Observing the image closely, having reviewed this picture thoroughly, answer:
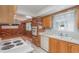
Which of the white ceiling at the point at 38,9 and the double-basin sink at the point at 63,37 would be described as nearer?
the white ceiling at the point at 38,9

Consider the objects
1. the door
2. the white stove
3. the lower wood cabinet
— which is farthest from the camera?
the door

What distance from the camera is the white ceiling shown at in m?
1.12

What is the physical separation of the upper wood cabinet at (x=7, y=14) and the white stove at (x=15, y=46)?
0.26 meters

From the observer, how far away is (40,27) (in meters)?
1.32

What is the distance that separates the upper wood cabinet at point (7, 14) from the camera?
112 centimetres

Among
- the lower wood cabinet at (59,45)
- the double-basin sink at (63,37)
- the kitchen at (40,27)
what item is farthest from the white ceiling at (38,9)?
the lower wood cabinet at (59,45)

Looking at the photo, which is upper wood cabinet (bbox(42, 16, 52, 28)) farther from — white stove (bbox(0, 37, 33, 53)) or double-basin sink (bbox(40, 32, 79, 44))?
white stove (bbox(0, 37, 33, 53))

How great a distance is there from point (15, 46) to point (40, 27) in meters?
0.39

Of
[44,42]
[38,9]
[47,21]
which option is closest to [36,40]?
[44,42]

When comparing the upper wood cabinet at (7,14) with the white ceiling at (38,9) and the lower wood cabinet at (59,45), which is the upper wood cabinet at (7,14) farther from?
the lower wood cabinet at (59,45)

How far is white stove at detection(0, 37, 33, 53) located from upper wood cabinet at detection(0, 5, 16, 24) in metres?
0.26

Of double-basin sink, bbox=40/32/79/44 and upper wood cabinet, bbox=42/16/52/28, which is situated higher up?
upper wood cabinet, bbox=42/16/52/28

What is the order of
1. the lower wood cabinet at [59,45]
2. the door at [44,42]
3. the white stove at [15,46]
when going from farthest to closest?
the door at [44,42], the lower wood cabinet at [59,45], the white stove at [15,46]

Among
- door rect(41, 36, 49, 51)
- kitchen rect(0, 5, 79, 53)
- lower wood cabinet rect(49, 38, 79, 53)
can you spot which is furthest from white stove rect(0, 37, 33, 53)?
lower wood cabinet rect(49, 38, 79, 53)
